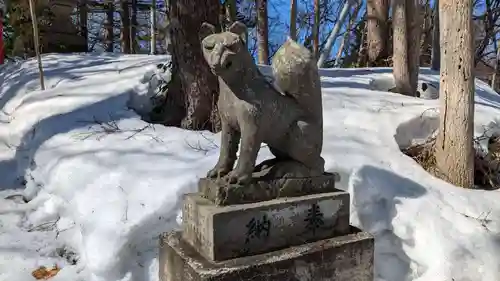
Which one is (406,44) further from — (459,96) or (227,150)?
(227,150)

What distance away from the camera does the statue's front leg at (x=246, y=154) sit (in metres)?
1.85

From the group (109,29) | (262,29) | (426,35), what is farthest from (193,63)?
(109,29)

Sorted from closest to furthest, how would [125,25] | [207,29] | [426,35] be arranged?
1. [207,29]
2. [426,35]
3. [125,25]

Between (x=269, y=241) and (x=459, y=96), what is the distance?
87.0 inches

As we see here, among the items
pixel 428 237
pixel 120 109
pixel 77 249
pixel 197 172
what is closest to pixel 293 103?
pixel 197 172

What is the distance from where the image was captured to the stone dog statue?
182 centimetres

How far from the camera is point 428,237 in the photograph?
2.65 metres

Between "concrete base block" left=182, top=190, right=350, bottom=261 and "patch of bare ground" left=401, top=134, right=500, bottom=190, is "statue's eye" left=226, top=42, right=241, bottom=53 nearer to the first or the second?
"concrete base block" left=182, top=190, right=350, bottom=261

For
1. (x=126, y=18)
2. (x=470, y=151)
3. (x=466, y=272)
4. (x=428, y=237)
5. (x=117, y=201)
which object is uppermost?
(x=126, y=18)

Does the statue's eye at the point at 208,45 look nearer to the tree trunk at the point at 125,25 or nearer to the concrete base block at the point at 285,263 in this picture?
the concrete base block at the point at 285,263

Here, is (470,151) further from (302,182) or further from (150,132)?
(150,132)

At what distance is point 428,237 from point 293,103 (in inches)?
55.6

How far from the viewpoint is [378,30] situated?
24.1ft

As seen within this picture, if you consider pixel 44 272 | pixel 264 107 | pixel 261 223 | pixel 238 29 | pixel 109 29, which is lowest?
pixel 44 272
